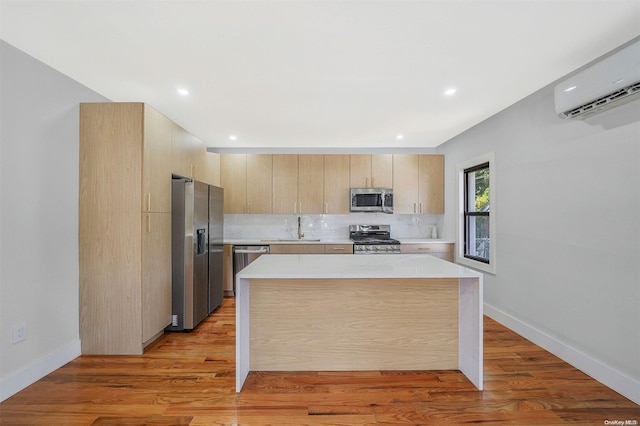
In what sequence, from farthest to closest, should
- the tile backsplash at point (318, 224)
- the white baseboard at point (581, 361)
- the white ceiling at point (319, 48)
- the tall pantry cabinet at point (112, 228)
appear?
the tile backsplash at point (318, 224) < the tall pantry cabinet at point (112, 228) < the white baseboard at point (581, 361) < the white ceiling at point (319, 48)

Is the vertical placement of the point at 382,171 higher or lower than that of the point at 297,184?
higher

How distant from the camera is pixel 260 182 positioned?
477cm

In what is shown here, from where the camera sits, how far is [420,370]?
2.34 meters

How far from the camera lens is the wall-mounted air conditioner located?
5.86 feet

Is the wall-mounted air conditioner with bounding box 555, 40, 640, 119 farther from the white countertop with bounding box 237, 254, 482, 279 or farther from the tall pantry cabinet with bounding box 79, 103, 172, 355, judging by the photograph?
the tall pantry cabinet with bounding box 79, 103, 172, 355

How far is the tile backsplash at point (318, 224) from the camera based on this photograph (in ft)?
16.6

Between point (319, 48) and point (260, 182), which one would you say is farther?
point (260, 182)

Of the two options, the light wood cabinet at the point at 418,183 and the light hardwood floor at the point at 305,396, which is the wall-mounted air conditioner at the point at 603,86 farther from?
the light wood cabinet at the point at 418,183

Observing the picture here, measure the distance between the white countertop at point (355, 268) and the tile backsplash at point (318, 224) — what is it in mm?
2365

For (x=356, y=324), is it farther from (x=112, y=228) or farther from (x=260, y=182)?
(x=260, y=182)

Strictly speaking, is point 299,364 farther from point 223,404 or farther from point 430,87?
point 430,87

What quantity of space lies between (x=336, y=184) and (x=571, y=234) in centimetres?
301

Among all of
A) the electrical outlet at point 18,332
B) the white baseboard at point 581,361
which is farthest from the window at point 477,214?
the electrical outlet at point 18,332

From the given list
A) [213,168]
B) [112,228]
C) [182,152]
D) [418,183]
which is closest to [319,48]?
[182,152]
